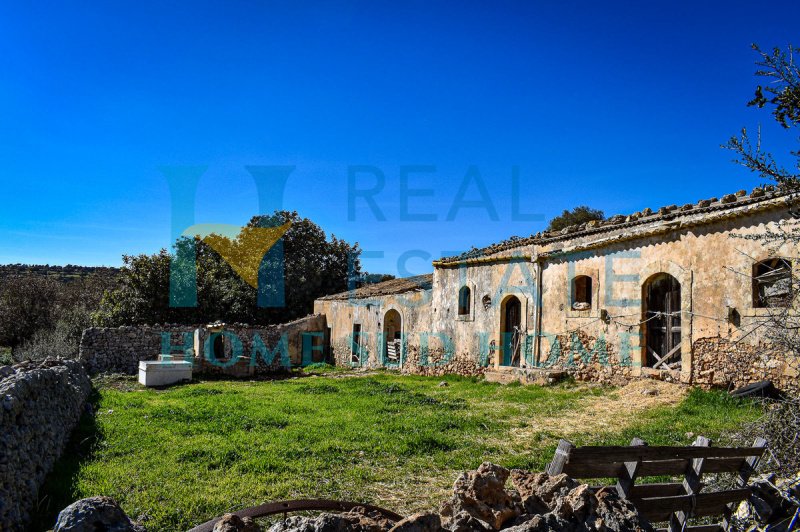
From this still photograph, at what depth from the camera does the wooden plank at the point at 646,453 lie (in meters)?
3.45

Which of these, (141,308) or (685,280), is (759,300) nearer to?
(685,280)

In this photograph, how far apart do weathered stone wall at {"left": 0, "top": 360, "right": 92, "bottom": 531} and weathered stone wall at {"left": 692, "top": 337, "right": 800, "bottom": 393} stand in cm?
1136

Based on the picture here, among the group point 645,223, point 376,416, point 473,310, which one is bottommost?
point 376,416

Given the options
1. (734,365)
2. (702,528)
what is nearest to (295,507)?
(702,528)

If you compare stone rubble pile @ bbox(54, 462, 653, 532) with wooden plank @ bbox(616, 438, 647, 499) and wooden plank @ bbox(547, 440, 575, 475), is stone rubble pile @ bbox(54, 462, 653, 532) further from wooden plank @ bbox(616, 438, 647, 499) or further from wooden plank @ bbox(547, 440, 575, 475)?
wooden plank @ bbox(616, 438, 647, 499)

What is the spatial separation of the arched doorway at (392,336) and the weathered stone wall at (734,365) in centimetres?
1153

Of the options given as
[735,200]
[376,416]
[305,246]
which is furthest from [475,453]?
[305,246]

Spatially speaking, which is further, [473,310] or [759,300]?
[473,310]

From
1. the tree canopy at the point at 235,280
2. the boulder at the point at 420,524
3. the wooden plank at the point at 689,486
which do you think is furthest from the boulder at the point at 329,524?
the tree canopy at the point at 235,280

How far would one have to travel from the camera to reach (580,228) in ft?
54.0

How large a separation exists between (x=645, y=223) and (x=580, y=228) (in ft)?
7.34

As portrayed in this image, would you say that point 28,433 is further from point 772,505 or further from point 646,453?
point 772,505

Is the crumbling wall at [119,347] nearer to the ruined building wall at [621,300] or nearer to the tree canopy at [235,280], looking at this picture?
the tree canopy at [235,280]

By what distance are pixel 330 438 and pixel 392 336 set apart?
13930 mm
